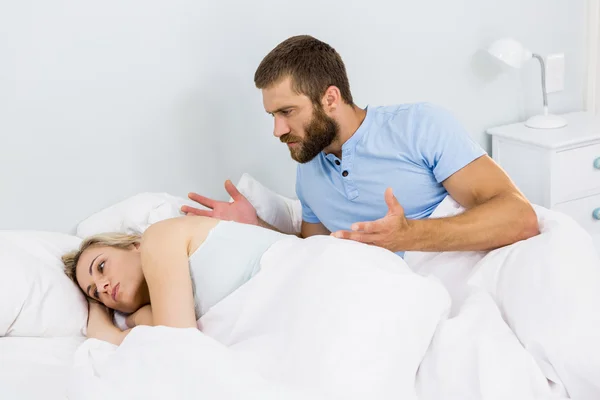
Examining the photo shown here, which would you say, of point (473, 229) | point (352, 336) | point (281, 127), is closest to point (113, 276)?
point (281, 127)

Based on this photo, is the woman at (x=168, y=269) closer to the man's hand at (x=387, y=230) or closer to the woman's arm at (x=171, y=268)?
the woman's arm at (x=171, y=268)

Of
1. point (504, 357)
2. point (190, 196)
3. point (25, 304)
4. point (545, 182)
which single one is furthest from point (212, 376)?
point (545, 182)

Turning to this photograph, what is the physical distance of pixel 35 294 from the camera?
1560mm

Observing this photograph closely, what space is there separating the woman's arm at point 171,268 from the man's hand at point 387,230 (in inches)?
11.9

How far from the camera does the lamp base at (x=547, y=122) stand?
2388 mm

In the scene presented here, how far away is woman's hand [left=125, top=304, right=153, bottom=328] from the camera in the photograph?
160 centimetres

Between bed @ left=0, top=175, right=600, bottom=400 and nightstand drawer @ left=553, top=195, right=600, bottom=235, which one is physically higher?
bed @ left=0, top=175, right=600, bottom=400

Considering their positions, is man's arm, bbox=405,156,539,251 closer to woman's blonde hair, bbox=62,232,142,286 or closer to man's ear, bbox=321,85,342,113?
man's ear, bbox=321,85,342,113

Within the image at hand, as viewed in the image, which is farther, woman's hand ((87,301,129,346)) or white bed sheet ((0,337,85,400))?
woman's hand ((87,301,129,346))

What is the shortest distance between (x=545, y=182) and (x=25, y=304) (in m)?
1.57

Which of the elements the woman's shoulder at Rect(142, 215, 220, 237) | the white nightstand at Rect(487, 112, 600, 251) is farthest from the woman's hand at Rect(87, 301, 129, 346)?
the white nightstand at Rect(487, 112, 600, 251)

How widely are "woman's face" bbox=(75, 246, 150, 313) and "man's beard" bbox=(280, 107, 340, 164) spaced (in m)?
0.46

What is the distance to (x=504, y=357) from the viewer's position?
118 cm

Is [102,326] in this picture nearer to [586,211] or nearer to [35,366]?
[35,366]
